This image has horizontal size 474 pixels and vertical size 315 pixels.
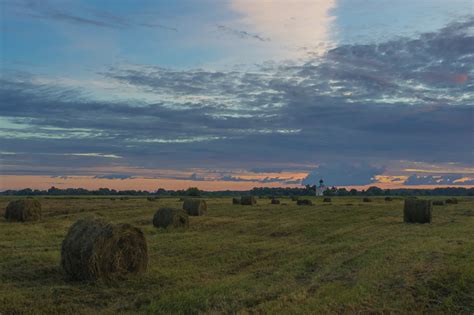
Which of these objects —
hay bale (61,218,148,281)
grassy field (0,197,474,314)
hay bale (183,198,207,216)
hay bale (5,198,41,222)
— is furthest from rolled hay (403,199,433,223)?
hay bale (5,198,41,222)

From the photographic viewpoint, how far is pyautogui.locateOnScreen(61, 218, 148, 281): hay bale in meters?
12.0

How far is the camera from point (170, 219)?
23.0m

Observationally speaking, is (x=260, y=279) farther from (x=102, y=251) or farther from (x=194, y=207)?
(x=194, y=207)

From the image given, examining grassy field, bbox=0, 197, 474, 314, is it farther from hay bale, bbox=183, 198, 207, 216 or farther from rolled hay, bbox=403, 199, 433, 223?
hay bale, bbox=183, 198, 207, 216

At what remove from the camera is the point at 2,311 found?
8672 mm

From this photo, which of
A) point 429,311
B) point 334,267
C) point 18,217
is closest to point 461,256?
point 334,267

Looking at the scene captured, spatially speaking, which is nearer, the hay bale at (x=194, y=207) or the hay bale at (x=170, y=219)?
the hay bale at (x=170, y=219)

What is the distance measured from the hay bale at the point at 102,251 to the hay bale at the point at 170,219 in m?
9.39

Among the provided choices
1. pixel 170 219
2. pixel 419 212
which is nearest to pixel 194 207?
pixel 170 219

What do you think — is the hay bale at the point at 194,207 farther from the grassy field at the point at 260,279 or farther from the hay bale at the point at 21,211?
the grassy field at the point at 260,279

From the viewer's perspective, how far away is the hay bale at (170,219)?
22.9 m

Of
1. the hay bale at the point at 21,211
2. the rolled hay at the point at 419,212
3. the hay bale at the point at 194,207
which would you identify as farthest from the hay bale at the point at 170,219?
the rolled hay at the point at 419,212

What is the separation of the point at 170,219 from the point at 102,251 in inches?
421

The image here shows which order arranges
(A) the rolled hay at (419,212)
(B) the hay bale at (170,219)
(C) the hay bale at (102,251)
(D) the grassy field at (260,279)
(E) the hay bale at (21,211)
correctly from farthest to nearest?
(A) the rolled hay at (419,212)
(E) the hay bale at (21,211)
(B) the hay bale at (170,219)
(C) the hay bale at (102,251)
(D) the grassy field at (260,279)
